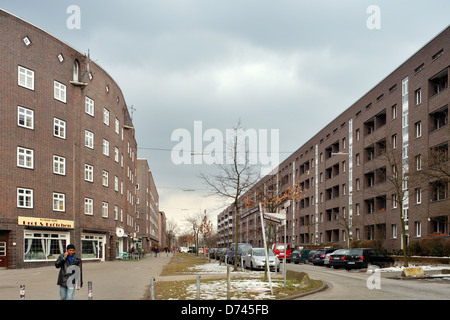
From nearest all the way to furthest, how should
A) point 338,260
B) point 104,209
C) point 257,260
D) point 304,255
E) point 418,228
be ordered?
1. point 257,260
2. point 338,260
3. point 418,228
4. point 304,255
5. point 104,209

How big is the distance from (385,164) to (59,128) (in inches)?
1219

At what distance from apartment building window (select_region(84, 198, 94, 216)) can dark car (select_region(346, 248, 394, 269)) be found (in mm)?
22119

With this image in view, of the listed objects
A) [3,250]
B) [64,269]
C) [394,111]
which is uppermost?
[394,111]

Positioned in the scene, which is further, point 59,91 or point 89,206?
point 89,206

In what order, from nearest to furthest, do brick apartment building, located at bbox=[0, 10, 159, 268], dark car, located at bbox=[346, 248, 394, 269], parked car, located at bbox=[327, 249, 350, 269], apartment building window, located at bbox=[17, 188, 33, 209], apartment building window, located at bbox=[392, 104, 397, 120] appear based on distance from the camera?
1. dark car, located at bbox=[346, 248, 394, 269]
2. parked car, located at bbox=[327, 249, 350, 269]
3. brick apartment building, located at bbox=[0, 10, 159, 268]
4. apartment building window, located at bbox=[17, 188, 33, 209]
5. apartment building window, located at bbox=[392, 104, 397, 120]

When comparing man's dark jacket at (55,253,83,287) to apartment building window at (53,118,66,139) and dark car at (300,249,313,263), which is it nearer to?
apartment building window at (53,118,66,139)

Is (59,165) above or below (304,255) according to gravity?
above

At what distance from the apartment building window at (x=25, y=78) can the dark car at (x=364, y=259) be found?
2445 cm

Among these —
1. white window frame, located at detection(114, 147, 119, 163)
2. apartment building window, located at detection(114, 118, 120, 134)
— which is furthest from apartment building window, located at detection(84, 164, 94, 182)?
apartment building window, located at detection(114, 118, 120, 134)

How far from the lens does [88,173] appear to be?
42.5 m

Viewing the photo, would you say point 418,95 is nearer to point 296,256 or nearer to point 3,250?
point 296,256

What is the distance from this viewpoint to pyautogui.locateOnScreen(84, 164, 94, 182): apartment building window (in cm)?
4187

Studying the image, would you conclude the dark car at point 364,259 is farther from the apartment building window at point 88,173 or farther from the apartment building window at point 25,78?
the apartment building window at point 25,78

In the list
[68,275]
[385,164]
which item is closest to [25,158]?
[68,275]
